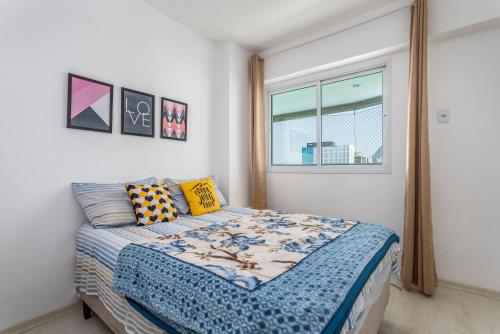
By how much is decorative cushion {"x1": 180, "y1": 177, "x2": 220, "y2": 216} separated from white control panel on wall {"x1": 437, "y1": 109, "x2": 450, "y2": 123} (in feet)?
7.33

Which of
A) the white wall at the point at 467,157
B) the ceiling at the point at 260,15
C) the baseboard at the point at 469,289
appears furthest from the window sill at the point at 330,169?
the ceiling at the point at 260,15

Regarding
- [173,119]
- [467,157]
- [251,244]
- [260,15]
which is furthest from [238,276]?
[260,15]

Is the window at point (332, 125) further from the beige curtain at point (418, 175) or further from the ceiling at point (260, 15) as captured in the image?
the ceiling at point (260, 15)

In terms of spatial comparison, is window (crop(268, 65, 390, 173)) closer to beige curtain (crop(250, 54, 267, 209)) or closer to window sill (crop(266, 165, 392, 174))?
window sill (crop(266, 165, 392, 174))

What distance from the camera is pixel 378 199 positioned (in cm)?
252

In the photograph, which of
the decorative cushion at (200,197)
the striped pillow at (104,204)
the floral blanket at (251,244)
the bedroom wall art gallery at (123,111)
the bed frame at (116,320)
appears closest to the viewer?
the floral blanket at (251,244)

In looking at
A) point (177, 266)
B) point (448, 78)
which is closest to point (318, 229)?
point (177, 266)

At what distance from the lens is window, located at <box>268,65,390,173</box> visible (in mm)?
2635

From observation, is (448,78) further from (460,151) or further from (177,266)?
(177,266)

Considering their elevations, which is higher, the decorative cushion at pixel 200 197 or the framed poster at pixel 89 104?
the framed poster at pixel 89 104

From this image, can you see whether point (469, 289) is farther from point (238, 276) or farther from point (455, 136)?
point (238, 276)

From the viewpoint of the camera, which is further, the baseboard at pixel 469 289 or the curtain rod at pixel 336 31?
the curtain rod at pixel 336 31

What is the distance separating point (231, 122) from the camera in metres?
3.08

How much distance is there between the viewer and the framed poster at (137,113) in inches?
87.5
